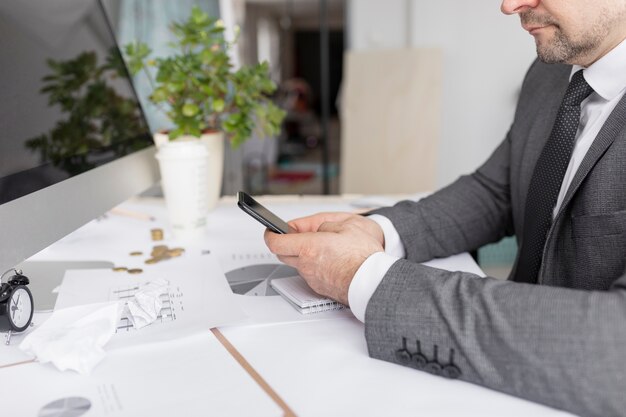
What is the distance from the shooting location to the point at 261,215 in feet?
2.64

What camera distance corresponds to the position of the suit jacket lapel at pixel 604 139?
849 millimetres

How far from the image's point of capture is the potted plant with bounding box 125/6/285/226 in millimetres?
1281

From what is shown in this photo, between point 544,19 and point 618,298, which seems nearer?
point 618,298

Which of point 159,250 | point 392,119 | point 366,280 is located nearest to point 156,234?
point 159,250

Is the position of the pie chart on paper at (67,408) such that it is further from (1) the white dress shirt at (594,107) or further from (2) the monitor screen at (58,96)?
(1) the white dress shirt at (594,107)

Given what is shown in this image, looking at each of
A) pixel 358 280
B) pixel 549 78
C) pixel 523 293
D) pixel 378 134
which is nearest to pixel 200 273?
pixel 358 280

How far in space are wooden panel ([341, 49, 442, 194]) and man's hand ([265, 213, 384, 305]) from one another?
95.3 inches

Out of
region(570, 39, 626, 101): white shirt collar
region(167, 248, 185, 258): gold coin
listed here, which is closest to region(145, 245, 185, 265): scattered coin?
region(167, 248, 185, 258): gold coin

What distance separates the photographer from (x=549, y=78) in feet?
3.91

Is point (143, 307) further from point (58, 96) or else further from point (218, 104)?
point (218, 104)

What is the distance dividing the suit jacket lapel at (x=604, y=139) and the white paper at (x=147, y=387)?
0.57m

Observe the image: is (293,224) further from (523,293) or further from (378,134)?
(378,134)

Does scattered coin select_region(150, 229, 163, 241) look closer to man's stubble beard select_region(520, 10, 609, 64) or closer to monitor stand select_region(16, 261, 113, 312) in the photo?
monitor stand select_region(16, 261, 113, 312)

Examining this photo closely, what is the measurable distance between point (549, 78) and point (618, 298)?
0.72 metres
